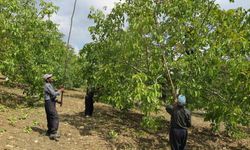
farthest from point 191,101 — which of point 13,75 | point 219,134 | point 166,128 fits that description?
point 13,75

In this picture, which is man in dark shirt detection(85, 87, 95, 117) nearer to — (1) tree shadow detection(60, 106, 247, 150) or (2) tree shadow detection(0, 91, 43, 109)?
(1) tree shadow detection(60, 106, 247, 150)

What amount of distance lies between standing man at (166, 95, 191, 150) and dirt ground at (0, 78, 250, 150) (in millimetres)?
2267

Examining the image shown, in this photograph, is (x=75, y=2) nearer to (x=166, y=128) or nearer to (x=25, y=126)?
(x=25, y=126)

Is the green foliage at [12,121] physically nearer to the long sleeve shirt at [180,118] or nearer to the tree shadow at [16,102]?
the tree shadow at [16,102]

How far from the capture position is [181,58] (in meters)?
12.1

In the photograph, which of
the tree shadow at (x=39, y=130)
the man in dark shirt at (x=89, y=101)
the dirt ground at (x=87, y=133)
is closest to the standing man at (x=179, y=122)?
the dirt ground at (x=87, y=133)

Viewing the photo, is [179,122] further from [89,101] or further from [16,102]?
[16,102]

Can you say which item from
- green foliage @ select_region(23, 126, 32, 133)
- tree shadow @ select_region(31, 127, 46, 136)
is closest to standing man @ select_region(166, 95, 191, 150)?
tree shadow @ select_region(31, 127, 46, 136)

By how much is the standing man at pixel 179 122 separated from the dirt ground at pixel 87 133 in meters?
2.27

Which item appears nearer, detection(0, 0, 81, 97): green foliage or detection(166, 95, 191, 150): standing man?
detection(166, 95, 191, 150): standing man

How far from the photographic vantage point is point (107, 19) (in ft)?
48.3

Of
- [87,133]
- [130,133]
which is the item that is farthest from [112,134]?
[130,133]

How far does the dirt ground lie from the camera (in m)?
11.1

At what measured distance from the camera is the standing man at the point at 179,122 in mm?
9945
